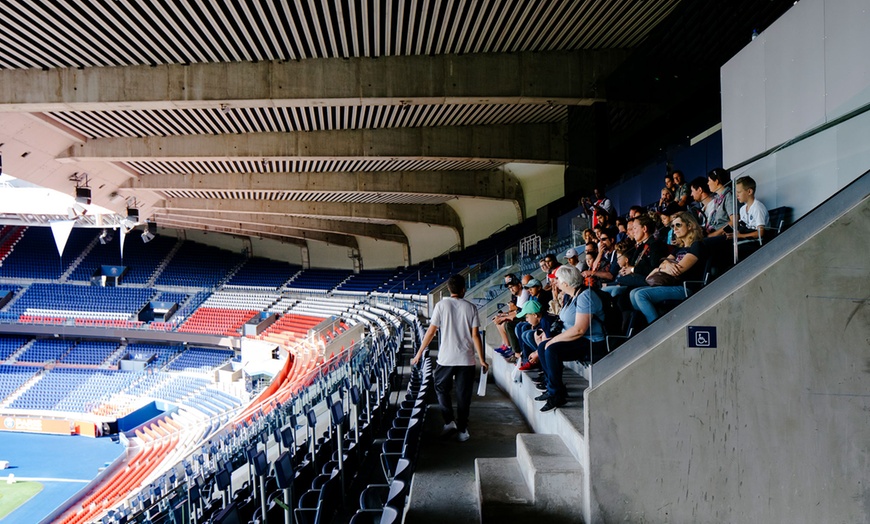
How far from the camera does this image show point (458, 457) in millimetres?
3877

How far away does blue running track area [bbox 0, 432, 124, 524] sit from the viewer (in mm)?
14528

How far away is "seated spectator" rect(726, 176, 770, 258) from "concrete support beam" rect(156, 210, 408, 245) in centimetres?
2005

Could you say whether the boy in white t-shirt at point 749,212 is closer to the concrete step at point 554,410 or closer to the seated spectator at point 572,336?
the seated spectator at point 572,336

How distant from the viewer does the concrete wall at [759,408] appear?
273cm

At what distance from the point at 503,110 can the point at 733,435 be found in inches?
331

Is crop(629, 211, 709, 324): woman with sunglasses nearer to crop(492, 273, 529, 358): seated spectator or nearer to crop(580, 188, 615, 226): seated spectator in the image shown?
crop(492, 273, 529, 358): seated spectator

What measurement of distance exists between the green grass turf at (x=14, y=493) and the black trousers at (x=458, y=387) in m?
15.0

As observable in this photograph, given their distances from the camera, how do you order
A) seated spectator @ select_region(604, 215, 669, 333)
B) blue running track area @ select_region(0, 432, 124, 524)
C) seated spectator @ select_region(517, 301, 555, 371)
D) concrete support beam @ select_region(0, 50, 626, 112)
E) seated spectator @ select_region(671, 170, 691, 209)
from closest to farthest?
seated spectator @ select_region(604, 215, 669, 333), seated spectator @ select_region(517, 301, 555, 371), seated spectator @ select_region(671, 170, 691, 209), concrete support beam @ select_region(0, 50, 626, 112), blue running track area @ select_region(0, 432, 124, 524)

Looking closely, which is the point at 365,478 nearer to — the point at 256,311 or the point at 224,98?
the point at 224,98

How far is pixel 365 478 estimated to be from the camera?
4.41 metres

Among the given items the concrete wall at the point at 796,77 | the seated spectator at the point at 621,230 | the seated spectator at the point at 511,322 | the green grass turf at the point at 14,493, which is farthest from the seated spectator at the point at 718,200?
the green grass turf at the point at 14,493

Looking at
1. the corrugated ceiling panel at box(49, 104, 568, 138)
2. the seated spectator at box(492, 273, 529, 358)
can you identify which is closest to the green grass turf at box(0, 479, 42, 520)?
the corrugated ceiling panel at box(49, 104, 568, 138)

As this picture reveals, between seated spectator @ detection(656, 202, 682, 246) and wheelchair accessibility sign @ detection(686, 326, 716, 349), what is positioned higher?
seated spectator @ detection(656, 202, 682, 246)

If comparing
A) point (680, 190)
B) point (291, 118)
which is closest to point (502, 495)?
point (680, 190)
